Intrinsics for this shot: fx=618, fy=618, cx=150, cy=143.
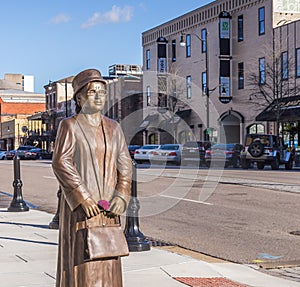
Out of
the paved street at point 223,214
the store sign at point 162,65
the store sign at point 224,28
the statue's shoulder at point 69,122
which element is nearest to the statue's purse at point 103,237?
the statue's shoulder at point 69,122

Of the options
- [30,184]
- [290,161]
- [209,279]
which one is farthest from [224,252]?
[290,161]

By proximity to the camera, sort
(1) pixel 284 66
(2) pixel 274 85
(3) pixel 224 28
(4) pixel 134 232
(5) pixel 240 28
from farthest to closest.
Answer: (3) pixel 224 28 < (5) pixel 240 28 < (1) pixel 284 66 < (2) pixel 274 85 < (4) pixel 134 232

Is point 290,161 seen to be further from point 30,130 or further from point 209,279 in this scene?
point 30,130

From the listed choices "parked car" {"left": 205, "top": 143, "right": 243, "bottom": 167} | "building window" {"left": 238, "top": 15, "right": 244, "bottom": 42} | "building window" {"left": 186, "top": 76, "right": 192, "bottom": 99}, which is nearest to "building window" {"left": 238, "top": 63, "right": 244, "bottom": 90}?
"building window" {"left": 238, "top": 15, "right": 244, "bottom": 42}

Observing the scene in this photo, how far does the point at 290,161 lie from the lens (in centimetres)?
3309

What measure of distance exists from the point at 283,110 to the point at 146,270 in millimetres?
33974

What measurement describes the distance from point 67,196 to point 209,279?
350cm

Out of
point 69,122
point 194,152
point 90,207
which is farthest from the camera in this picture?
point 194,152

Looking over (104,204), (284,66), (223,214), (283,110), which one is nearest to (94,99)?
(104,204)

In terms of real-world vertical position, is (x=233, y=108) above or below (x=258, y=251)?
above

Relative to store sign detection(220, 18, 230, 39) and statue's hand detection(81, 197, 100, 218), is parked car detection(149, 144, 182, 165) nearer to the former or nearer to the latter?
store sign detection(220, 18, 230, 39)

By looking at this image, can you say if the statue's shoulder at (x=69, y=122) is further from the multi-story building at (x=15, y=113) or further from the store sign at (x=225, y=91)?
the multi-story building at (x=15, y=113)

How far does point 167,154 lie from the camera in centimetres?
4216

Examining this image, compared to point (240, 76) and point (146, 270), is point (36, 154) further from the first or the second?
point (146, 270)
